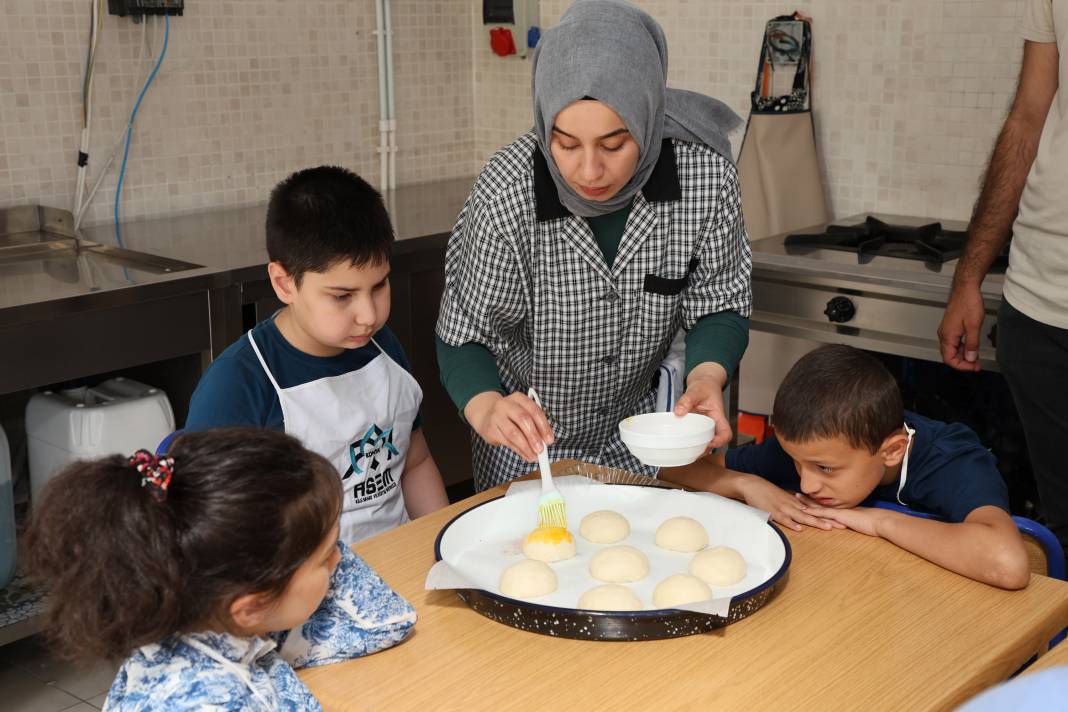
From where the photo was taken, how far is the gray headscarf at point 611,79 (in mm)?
1586

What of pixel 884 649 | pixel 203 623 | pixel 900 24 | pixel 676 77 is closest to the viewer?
pixel 203 623

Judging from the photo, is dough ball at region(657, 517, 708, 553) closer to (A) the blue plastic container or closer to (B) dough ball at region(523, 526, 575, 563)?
(B) dough ball at region(523, 526, 575, 563)

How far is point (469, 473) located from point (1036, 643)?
219cm

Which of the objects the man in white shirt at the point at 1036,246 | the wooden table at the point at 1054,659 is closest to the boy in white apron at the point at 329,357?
the wooden table at the point at 1054,659

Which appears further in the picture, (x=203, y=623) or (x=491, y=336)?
(x=491, y=336)

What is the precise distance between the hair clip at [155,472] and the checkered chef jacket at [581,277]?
2.63 feet

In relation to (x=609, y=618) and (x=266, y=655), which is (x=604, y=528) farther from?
(x=266, y=655)

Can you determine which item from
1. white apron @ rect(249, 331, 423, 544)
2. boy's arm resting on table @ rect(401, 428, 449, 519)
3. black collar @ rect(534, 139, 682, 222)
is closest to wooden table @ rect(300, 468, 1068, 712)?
white apron @ rect(249, 331, 423, 544)

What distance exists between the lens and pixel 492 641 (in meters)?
1.23

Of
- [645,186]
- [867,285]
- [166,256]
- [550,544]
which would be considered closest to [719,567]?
[550,544]

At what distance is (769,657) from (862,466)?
18.2 inches

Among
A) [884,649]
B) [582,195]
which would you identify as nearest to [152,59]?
[582,195]

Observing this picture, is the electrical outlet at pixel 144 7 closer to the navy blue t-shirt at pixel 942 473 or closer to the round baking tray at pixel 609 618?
the navy blue t-shirt at pixel 942 473

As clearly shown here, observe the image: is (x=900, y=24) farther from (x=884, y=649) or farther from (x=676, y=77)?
(x=884, y=649)
